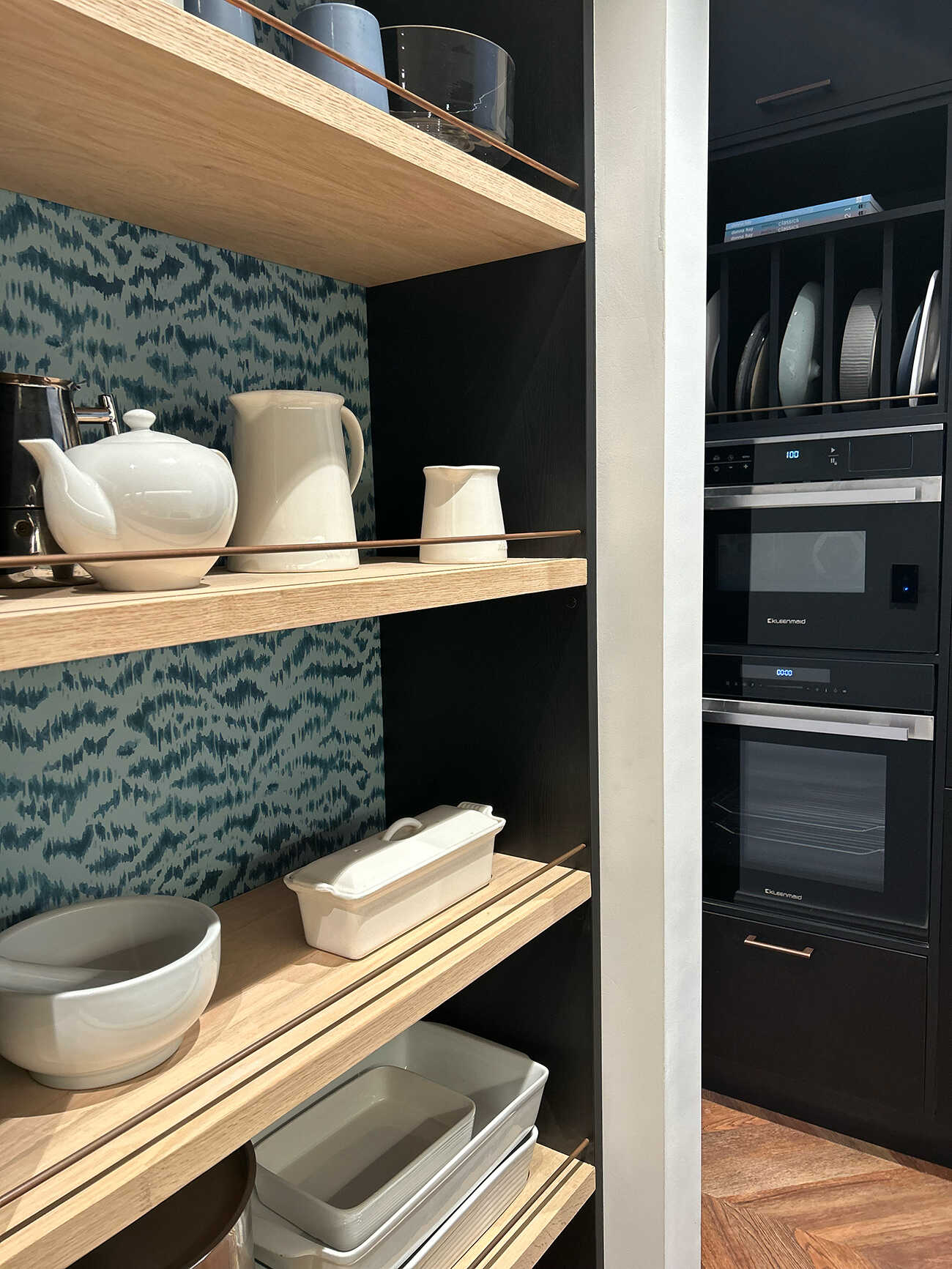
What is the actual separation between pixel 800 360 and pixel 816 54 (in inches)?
21.6

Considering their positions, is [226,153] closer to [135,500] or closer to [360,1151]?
[135,500]

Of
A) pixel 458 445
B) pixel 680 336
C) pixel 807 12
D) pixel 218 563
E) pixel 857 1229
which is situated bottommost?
pixel 857 1229

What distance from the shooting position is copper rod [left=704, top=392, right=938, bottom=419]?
5.80ft

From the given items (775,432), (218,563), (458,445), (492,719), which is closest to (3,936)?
(218,563)

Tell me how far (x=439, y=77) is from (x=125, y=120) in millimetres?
359

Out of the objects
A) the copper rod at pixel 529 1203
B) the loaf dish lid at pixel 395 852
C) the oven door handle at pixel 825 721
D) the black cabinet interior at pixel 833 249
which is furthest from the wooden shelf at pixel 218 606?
the black cabinet interior at pixel 833 249

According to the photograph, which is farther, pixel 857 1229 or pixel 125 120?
pixel 857 1229

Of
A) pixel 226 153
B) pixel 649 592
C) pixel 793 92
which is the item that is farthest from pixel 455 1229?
pixel 793 92

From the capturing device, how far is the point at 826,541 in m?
1.90

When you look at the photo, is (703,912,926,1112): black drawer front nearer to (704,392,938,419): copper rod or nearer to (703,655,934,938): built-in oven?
(703,655,934,938): built-in oven

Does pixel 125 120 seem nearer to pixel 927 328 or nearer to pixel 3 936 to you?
pixel 3 936

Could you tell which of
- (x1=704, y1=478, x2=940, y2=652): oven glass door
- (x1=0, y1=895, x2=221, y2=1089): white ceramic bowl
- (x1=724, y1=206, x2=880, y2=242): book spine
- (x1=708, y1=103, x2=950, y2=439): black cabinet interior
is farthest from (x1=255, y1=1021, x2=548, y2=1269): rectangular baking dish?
(x1=724, y1=206, x2=880, y2=242): book spine

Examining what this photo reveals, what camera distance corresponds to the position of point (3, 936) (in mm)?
718

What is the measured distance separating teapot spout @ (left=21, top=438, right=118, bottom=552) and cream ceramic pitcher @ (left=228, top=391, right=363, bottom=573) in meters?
0.22
